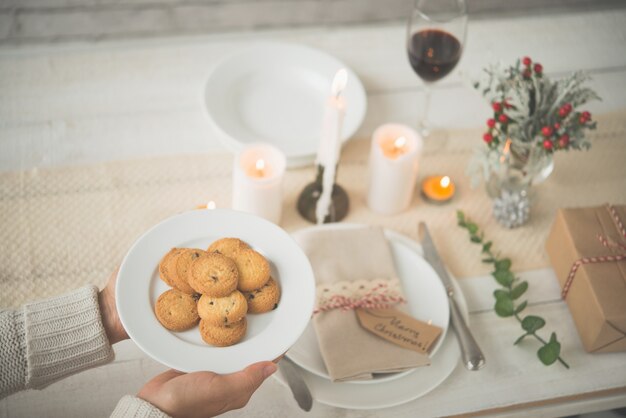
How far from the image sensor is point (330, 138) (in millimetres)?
1007

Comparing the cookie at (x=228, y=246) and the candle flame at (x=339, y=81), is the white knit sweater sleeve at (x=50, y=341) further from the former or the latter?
the candle flame at (x=339, y=81)

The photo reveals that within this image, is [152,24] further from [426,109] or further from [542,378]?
[542,378]

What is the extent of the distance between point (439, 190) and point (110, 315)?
0.65m

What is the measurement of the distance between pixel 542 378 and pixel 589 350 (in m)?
0.10

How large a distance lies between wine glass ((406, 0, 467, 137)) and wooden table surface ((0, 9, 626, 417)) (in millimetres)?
53

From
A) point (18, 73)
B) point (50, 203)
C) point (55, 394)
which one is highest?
point (18, 73)

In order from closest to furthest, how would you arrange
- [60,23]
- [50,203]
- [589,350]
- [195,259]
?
1. [195,259]
2. [589,350]
3. [50,203]
4. [60,23]

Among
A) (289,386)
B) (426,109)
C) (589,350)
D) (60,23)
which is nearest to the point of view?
(289,386)

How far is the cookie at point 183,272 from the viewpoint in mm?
754

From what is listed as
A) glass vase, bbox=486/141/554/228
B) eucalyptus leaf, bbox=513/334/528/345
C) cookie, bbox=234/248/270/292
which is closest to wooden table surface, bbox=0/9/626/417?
eucalyptus leaf, bbox=513/334/528/345

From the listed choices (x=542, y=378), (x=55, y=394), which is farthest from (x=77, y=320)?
(x=542, y=378)

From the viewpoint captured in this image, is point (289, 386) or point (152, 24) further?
point (152, 24)

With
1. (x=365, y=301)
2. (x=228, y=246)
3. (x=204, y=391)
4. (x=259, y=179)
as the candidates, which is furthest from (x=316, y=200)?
(x=204, y=391)

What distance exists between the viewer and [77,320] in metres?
0.85
